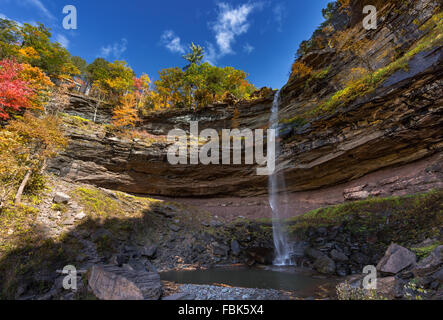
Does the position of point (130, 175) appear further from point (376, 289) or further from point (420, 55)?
point (420, 55)

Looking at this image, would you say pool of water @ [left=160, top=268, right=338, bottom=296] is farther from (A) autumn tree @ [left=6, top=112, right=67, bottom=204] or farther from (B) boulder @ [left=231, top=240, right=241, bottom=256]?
(A) autumn tree @ [left=6, top=112, right=67, bottom=204]

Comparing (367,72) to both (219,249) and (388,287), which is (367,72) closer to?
(388,287)

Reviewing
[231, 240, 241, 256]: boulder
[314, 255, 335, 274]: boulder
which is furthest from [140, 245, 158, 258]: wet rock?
[314, 255, 335, 274]: boulder

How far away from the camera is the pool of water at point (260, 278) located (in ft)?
21.9

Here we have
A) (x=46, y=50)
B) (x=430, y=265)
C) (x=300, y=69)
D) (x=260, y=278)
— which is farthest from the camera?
(x=46, y=50)

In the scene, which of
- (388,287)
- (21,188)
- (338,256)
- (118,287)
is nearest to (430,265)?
(388,287)

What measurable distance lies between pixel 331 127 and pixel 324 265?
34.3 ft

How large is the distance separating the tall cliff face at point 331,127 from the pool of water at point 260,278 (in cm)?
793

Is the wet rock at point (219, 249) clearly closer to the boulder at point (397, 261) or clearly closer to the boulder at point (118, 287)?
the boulder at point (118, 287)

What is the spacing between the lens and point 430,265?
14.9 feet

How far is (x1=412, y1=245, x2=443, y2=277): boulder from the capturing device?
4.42 meters

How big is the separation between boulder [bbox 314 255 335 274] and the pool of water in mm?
610

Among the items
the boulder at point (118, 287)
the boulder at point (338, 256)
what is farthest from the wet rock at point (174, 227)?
the boulder at point (338, 256)
